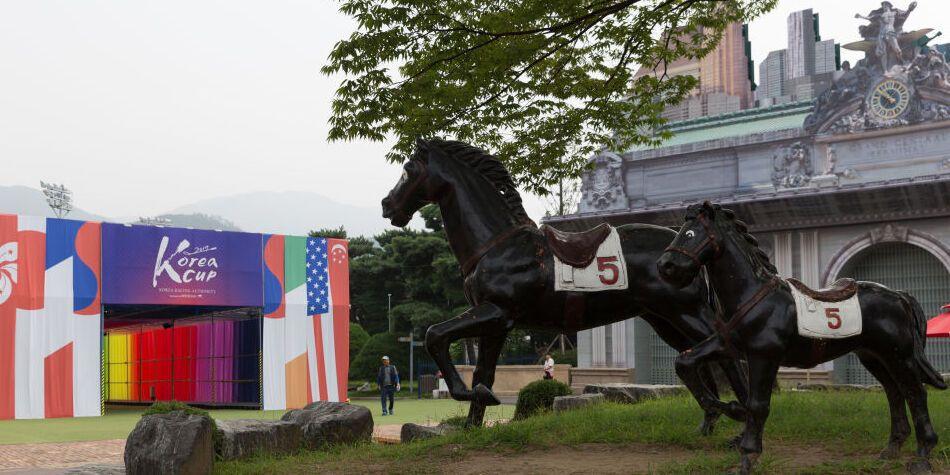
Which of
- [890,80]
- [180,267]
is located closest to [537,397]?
[180,267]

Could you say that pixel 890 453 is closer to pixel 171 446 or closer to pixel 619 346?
pixel 171 446

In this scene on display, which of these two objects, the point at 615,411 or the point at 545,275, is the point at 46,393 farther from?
the point at 545,275

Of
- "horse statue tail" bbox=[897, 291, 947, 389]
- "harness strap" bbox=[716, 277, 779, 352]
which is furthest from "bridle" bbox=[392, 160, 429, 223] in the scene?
"horse statue tail" bbox=[897, 291, 947, 389]

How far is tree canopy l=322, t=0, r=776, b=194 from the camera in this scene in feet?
32.0

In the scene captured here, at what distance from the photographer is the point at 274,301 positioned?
2608cm

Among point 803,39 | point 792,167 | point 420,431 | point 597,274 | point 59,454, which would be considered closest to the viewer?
point 597,274

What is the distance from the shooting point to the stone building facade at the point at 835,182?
22344 mm

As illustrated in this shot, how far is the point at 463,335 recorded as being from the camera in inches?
285

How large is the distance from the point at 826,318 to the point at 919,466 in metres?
1.12

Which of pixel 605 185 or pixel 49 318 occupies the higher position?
pixel 605 185

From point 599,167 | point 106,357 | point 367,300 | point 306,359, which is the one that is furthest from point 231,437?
point 367,300

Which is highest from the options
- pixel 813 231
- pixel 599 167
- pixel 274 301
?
pixel 599 167

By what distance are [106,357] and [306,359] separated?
49.7 feet

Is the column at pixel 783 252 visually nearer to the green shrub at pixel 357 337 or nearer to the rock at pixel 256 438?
the rock at pixel 256 438
